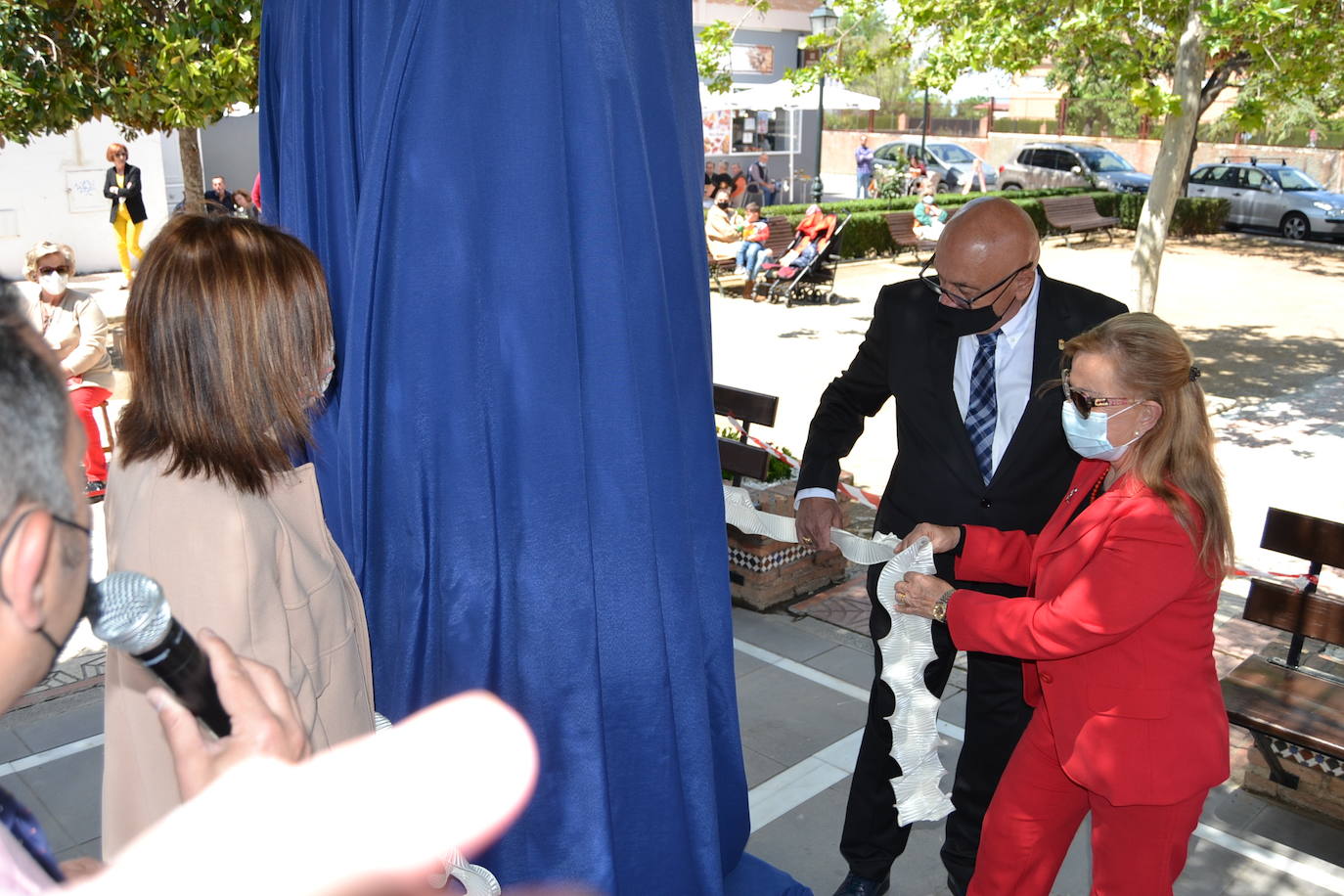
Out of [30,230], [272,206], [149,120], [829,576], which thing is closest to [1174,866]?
[272,206]

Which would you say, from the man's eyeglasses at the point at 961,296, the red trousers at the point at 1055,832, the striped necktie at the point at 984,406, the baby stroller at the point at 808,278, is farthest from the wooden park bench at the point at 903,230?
the red trousers at the point at 1055,832

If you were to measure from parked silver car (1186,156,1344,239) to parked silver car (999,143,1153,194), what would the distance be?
161 centimetres

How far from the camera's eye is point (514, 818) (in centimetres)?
252

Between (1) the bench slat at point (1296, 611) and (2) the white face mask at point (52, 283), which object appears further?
(2) the white face mask at point (52, 283)

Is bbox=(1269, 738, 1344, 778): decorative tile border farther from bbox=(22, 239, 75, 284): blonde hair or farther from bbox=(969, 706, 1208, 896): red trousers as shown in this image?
bbox=(22, 239, 75, 284): blonde hair

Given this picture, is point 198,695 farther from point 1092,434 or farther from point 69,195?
point 69,195

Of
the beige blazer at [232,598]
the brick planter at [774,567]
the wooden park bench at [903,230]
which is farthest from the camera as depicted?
the wooden park bench at [903,230]

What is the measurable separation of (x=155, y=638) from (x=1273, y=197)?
85.3ft

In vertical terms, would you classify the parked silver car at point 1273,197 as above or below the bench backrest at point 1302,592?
above

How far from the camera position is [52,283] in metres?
7.48

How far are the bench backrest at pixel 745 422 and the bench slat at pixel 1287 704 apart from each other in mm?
2450

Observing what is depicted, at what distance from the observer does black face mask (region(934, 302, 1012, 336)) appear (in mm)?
3314

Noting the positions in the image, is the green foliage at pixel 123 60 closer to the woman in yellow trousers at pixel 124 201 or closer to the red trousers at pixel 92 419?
the red trousers at pixel 92 419

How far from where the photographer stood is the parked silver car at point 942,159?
95.5 ft
